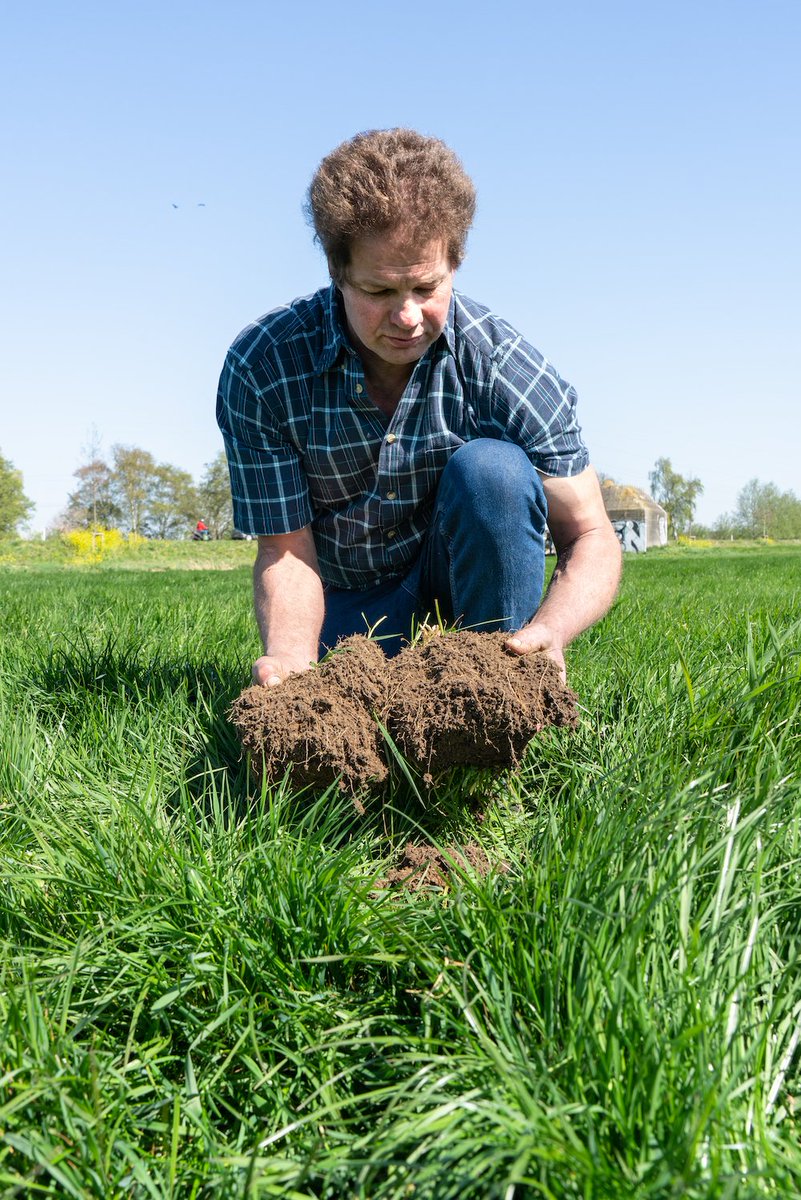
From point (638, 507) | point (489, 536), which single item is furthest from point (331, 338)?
point (638, 507)

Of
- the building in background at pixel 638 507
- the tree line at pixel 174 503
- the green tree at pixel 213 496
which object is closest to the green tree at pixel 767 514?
the tree line at pixel 174 503

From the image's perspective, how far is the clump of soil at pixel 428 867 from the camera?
2029mm

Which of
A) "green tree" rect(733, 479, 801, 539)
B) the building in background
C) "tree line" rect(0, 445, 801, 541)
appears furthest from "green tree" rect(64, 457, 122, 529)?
"green tree" rect(733, 479, 801, 539)

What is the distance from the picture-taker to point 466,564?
2.89 meters

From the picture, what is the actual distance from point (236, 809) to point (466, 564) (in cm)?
101

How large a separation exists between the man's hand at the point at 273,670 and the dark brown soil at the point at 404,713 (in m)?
0.12

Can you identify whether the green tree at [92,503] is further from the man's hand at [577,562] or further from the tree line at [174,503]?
the man's hand at [577,562]

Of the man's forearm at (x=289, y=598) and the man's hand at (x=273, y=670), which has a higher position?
the man's forearm at (x=289, y=598)

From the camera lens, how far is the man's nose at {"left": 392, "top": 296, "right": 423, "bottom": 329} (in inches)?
103

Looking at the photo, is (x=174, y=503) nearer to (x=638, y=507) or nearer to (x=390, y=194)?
(x=638, y=507)

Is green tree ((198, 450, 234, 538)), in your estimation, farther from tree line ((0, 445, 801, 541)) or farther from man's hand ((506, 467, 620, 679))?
man's hand ((506, 467, 620, 679))

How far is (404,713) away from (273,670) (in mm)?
467

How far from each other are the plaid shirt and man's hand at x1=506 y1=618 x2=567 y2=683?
2.24ft

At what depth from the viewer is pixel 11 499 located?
199ft
